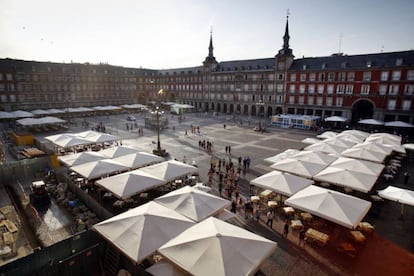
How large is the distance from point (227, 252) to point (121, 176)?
993 cm

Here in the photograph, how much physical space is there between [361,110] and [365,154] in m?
32.7

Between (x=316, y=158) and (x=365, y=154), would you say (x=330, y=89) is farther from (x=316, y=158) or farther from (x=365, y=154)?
(x=316, y=158)

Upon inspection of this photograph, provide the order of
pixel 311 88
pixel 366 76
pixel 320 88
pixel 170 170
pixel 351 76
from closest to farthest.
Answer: pixel 170 170
pixel 366 76
pixel 351 76
pixel 320 88
pixel 311 88

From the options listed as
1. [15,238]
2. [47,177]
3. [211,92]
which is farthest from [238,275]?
[211,92]

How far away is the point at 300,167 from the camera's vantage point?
18.0 m

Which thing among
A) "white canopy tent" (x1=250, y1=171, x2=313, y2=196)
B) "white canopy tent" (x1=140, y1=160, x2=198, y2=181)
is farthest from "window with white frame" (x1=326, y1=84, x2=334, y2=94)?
"white canopy tent" (x1=140, y1=160, x2=198, y2=181)

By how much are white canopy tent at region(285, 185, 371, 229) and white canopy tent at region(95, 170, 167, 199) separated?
27.6 ft

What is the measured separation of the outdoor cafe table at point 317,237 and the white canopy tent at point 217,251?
453 cm

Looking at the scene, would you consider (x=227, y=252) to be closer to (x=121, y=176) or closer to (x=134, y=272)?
(x=134, y=272)

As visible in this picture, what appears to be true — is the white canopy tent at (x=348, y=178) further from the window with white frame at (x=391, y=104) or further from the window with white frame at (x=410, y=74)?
the window with white frame at (x=410, y=74)

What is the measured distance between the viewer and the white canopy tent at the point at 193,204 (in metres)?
11.4

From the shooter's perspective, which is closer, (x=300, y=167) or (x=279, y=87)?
(x=300, y=167)

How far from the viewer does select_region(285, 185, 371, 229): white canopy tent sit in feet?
38.0

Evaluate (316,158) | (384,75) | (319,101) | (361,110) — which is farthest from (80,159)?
(361,110)
